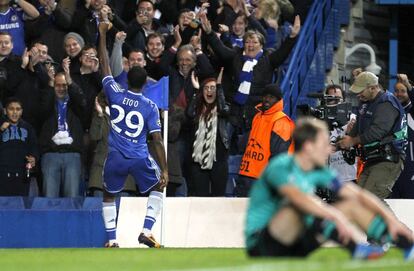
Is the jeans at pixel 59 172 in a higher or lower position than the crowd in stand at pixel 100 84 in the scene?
lower

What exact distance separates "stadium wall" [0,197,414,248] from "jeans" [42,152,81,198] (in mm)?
298

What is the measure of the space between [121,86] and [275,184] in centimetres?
951

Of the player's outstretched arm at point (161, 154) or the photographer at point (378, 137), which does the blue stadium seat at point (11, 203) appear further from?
the photographer at point (378, 137)

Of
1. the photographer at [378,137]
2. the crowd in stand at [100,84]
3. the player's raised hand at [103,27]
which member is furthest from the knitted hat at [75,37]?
the photographer at [378,137]

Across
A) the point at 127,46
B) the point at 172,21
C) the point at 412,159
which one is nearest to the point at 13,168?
the point at 127,46

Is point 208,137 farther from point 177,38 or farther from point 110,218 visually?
point 110,218

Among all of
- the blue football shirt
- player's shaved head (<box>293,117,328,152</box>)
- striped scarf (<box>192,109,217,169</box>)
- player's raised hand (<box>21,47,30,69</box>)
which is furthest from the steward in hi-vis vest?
player's shaved head (<box>293,117,328,152</box>)

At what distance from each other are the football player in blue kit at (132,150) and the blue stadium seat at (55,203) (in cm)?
117

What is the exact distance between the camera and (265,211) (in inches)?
448

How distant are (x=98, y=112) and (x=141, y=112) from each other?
6.82 feet

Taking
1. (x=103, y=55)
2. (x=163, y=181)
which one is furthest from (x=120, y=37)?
(x=163, y=181)

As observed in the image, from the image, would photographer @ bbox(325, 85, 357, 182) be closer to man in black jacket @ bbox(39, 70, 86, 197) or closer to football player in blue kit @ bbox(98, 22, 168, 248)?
football player in blue kit @ bbox(98, 22, 168, 248)

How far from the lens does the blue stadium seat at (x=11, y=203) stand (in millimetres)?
19906

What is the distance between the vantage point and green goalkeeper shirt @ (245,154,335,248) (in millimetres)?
10914
